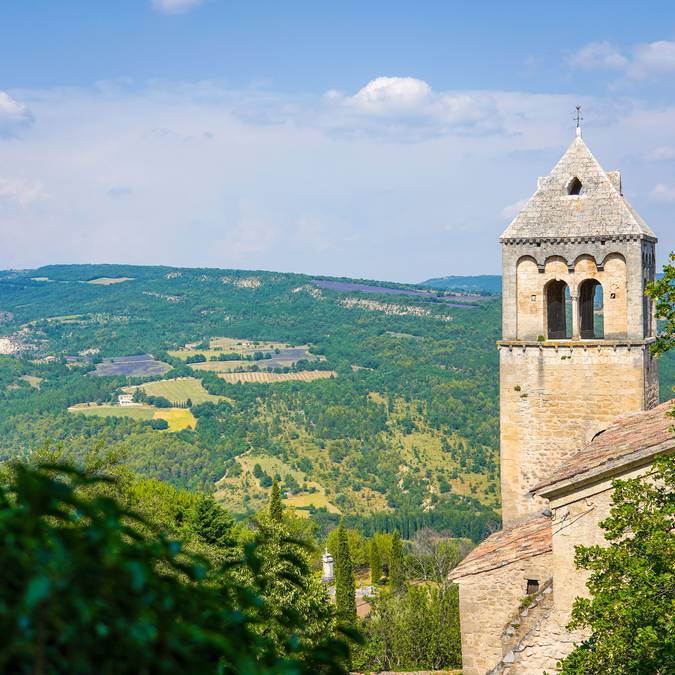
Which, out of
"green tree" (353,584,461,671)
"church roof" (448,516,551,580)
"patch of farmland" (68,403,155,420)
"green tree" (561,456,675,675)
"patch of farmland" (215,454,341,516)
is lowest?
"patch of farmland" (215,454,341,516)

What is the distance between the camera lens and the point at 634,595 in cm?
1070

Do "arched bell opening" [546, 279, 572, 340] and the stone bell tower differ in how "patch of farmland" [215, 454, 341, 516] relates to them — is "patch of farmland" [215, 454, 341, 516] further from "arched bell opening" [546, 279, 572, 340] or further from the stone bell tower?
the stone bell tower

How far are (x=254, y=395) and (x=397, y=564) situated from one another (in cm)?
10521

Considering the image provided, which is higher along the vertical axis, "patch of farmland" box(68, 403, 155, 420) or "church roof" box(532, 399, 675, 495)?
"church roof" box(532, 399, 675, 495)

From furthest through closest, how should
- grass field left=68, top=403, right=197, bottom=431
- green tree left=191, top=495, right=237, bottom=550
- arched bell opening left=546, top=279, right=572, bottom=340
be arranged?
grass field left=68, top=403, right=197, bottom=431, green tree left=191, top=495, right=237, bottom=550, arched bell opening left=546, top=279, right=572, bottom=340

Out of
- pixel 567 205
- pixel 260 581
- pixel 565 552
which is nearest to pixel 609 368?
pixel 567 205

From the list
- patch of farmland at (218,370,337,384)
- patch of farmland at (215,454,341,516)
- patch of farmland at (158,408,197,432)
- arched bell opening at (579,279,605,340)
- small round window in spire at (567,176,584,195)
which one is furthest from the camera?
patch of farmland at (218,370,337,384)

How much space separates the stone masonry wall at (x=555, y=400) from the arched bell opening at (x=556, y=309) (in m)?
1.24

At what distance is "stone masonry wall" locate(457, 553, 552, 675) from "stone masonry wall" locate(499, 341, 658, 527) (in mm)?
5097

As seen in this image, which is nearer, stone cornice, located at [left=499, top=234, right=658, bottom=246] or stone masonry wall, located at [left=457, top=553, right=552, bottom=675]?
stone masonry wall, located at [left=457, top=553, right=552, bottom=675]

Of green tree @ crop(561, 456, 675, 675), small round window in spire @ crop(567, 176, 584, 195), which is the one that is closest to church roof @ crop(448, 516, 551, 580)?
green tree @ crop(561, 456, 675, 675)

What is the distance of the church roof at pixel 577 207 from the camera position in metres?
22.3

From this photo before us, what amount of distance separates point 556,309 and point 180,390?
498 ft

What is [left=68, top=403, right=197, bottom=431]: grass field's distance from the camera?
495 ft
